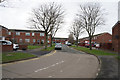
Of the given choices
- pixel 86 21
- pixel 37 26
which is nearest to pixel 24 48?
pixel 37 26

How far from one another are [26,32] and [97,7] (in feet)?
122

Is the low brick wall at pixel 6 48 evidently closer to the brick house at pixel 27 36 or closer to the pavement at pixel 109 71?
the pavement at pixel 109 71

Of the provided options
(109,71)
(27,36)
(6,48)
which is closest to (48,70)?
(109,71)

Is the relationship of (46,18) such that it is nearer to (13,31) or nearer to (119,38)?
(119,38)

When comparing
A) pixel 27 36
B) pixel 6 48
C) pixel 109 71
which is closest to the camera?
pixel 109 71

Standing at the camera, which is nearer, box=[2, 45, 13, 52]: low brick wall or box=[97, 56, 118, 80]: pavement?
box=[97, 56, 118, 80]: pavement

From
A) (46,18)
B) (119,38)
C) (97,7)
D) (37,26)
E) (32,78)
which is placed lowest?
(32,78)

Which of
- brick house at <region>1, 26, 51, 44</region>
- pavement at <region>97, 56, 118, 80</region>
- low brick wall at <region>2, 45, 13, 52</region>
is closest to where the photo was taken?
pavement at <region>97, 56, 118, 80</region>

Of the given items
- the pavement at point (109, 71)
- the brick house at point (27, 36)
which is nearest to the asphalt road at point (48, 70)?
the pavement at point (109, 71)

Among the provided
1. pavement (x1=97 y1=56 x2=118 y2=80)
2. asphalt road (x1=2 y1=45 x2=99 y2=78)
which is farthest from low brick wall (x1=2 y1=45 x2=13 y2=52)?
pavement (x1=97 y1=56 x2=118 y2=80)

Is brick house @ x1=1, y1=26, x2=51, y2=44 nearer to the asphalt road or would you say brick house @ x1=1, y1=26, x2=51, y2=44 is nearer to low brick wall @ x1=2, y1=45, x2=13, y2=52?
Answer: low brick wall @ x1=2, y1=45, x2=13, y2=52

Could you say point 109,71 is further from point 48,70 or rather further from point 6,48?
point 6,48

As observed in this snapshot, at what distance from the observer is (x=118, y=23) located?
834 inches

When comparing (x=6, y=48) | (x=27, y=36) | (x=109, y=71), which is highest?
(x=27, y=36)
